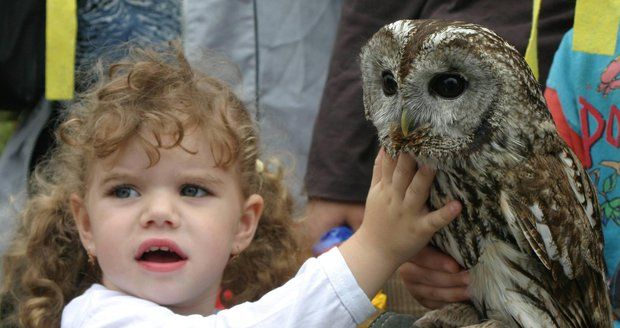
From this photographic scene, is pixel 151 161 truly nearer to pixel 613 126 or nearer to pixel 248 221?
pixel 248 221

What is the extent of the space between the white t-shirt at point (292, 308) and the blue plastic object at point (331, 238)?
72 centimetres

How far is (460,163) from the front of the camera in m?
1.76

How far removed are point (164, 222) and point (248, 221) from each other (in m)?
0.28

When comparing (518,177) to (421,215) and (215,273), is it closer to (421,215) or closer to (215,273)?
(421,215)

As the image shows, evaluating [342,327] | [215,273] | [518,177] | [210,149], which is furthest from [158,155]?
[518,177]

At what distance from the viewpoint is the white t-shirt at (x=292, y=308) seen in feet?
6.02

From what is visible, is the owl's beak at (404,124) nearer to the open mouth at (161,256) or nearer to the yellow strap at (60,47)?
the open mouth at (161,256)

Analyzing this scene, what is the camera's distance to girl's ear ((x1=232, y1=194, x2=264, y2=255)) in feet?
7.07

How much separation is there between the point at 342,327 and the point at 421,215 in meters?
0.25

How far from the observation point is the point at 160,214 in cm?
193

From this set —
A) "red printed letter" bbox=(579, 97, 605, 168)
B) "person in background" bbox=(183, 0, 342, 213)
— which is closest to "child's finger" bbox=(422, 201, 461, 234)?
"red printed letter" bbox=(579, 97, 605, 168)

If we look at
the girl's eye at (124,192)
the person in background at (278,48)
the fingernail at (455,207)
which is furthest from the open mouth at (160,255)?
the person in background at (278,48)

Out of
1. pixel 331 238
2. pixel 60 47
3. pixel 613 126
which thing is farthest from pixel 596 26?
pixel 60 47

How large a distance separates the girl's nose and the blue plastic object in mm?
730
